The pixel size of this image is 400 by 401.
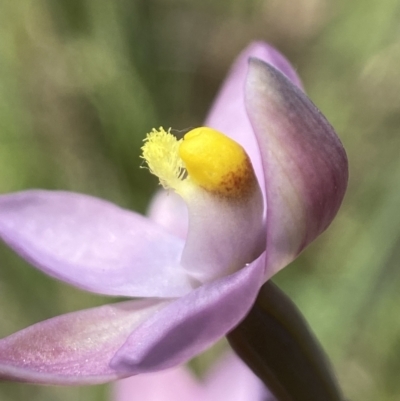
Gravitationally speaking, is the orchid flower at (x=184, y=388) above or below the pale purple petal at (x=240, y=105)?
below

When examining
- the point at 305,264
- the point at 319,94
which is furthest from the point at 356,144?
the point at 305,264

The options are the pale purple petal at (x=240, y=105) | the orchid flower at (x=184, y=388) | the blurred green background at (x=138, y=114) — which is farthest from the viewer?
the blurred green background at (x=138, y=114)

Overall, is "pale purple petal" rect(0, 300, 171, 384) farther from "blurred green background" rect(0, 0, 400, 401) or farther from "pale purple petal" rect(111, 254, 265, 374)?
"blurred green background" rect(0, 0, 400, 401)

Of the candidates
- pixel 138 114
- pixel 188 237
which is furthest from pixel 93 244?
pixel 138 114

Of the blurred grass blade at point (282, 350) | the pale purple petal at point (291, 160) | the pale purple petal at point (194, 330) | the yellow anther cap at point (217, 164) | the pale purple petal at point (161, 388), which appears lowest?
the pale purple petal at point (161, 388)

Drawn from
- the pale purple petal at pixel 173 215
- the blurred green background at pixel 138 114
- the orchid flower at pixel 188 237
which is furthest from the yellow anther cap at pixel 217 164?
the blurred green background at pixel 138 114

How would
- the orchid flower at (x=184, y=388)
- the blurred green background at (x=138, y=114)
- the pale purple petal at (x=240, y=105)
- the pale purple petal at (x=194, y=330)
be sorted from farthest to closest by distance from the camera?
the blurred green background at (x=138, y=114)
the orchid flower at (x=184, y=388)
the pale purple petal at (x=240, y=105)
the pale purple petal at (x=194, y=330)

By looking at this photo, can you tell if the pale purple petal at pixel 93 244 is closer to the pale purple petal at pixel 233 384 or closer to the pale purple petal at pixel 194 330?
the pale purple petal at pixel 194 330

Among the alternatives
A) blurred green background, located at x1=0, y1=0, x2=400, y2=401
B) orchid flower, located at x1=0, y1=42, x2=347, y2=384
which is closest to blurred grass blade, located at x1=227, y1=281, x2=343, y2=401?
orchid flower, located at x1=0, y1=42, x2=347, y2=384

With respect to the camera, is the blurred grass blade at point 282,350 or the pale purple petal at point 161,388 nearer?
the blurred grass blade at point 282,350

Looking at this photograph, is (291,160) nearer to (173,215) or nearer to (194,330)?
(194,330)
